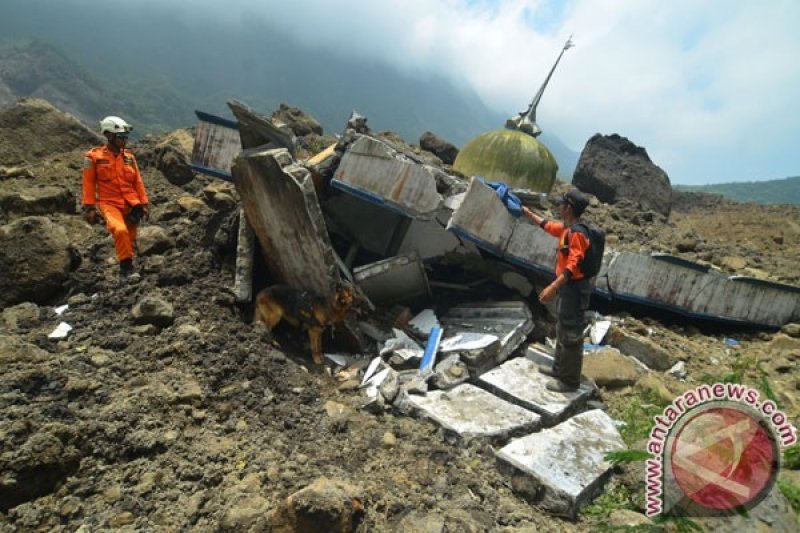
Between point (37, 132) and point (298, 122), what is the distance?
17.9 feet

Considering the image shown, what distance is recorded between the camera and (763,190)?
123ft

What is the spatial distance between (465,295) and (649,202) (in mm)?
12635

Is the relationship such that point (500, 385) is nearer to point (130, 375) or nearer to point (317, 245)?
point (317, 245)

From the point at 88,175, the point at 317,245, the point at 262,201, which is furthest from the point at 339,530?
the point at 88,175

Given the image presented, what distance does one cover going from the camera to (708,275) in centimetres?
496

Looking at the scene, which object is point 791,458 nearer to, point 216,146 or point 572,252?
point 572,252

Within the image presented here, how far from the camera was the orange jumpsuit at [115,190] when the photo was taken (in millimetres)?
4086

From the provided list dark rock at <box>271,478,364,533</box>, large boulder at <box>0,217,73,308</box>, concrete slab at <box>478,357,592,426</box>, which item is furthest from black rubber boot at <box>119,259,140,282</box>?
concrete slab at <box>478,357,592,426</box>

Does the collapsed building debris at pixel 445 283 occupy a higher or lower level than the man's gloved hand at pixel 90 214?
higher

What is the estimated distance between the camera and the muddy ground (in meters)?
2.02

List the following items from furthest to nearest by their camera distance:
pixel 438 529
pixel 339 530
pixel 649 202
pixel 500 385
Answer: pixel 649 202 < pixel 500 385 < pixel 438 529 < pixel 339 530

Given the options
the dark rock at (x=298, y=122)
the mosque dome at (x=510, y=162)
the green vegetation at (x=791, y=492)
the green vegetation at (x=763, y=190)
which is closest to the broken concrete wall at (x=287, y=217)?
the green vegetation at (x=791, y=492)

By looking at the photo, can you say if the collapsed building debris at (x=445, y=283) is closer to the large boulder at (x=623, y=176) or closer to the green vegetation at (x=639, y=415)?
the green vegetation at (x=639, y=415)

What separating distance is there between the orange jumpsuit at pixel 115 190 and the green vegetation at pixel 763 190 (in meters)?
36.9
